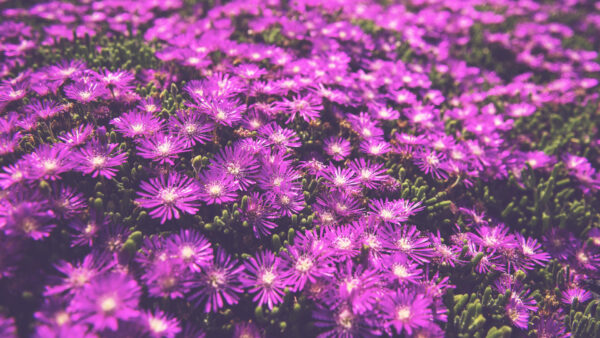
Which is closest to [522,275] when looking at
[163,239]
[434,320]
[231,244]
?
[434,320]

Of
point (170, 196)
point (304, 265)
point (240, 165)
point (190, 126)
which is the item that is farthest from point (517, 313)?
point (190, 126)

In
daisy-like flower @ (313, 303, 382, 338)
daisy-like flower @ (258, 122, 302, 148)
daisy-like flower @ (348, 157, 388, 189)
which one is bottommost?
daisy-like flower @ (313, 303, 382, 338)

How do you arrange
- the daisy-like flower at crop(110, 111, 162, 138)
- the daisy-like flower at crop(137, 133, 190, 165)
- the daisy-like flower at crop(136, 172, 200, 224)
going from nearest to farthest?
1. the daisy-like flower at crop(136, 172, 200, 224)
2. the daisy-like flower at crop(137, 133, 190, 165)
3. the daisy-like flower at crop(110, 111, 162, 138)

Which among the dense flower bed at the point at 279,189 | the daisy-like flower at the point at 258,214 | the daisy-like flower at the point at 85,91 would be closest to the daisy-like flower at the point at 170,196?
the dense flower bed at the point at 279,189

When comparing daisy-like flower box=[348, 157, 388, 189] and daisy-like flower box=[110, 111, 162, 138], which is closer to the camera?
daisy-like flower box=[110, 111, 162, 138]

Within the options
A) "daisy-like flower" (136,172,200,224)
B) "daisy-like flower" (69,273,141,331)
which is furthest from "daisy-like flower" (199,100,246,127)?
"daisy-like flower" (69,273,141,331)

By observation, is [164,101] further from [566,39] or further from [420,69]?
[566,39]

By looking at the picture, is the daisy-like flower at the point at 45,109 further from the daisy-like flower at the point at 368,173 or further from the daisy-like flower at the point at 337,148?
the daisy-like flower at the point at 368,173

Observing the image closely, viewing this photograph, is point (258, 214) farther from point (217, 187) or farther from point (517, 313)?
point (517, 313)

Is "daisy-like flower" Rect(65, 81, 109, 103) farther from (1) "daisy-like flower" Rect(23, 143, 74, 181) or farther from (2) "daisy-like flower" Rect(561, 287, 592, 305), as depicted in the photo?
(2) "daisy-like flower" Rect(561, 287, 592, 305)
